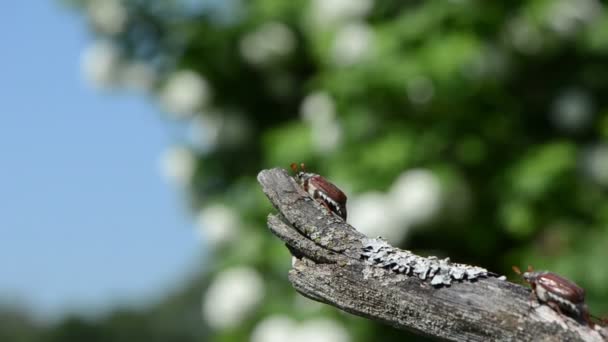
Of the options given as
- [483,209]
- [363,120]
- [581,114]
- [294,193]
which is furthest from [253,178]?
[294,193]

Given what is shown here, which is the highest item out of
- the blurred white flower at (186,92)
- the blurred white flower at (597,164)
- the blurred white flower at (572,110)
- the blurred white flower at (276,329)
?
the blurred white flower at (186,92)

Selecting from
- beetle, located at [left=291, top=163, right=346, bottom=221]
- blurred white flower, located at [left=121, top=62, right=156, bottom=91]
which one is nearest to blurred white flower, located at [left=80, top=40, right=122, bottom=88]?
blurred white flower, located at [left=121, top=62, right=156, bottom=91]

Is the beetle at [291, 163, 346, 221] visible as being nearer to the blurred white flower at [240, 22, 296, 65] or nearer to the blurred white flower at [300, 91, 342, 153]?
the blurred white flower at [300, 91, 342, 153]

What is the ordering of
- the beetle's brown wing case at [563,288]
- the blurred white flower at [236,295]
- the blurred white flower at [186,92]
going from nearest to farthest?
1. the beetle's brown wing case at [563,288]
2. the blurred white flower at [236,295]
3. the blurred white flower at [186,92]

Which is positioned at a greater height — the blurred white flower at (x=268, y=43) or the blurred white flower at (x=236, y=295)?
the blurred white flower at (x=268, y=43)

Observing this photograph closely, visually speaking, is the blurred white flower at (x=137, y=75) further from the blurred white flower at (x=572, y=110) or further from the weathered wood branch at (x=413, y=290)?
the weathered wood branch at (x=413, y=290)

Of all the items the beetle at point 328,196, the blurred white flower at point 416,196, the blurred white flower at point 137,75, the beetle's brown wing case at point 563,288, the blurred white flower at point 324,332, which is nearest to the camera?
the beetle's brown wing case at point 563,288

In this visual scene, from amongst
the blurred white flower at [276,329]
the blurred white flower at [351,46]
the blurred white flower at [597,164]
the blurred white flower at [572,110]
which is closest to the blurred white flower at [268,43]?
the blurred white flower at [351,46]

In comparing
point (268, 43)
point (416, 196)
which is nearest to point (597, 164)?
point (416, 196)

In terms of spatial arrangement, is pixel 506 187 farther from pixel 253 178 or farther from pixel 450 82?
pixel 253 178
